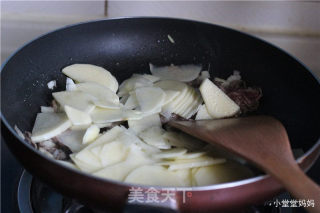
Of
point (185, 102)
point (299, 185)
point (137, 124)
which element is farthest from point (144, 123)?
point (299, 185)

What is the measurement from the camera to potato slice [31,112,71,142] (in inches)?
33.4

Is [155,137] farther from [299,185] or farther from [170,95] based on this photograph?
[299,185]

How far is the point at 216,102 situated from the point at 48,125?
0.39 m

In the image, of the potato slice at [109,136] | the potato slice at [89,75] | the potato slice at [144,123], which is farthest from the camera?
the potato slice at [89,75]

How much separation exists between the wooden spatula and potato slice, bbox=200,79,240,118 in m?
0.12

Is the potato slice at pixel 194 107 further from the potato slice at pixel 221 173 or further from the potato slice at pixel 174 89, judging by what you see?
the potato slice at pixel 221 173

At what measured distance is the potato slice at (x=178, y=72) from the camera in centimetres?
108

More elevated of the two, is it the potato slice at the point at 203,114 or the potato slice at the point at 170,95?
the potato slice at the point at 170,95

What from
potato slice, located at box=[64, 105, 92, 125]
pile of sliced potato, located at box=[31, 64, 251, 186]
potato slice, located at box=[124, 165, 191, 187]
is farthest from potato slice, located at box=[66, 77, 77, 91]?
potato slice, located at box=[124, 165, 191, 187]

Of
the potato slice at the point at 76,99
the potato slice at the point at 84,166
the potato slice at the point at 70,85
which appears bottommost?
the potato slice at the point at 84,166

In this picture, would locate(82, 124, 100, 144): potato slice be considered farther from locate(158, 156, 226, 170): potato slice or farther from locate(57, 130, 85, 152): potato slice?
locate(158, 156, 226, 170): potato slice

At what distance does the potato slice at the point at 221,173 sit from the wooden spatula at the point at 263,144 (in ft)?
0.17

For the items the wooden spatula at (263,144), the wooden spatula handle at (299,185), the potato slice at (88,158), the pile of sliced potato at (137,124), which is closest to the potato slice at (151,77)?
the pile of sliced potato at (137,124)

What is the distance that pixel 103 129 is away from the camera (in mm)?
917
